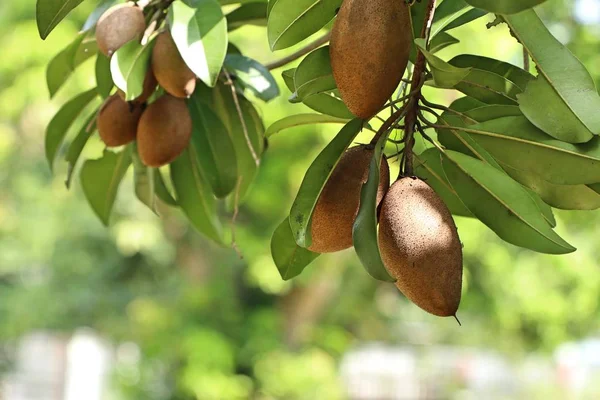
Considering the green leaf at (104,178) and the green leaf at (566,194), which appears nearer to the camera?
the green leaf at (566,194)

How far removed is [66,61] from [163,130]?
0.22 meters

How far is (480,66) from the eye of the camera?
514 millimetres

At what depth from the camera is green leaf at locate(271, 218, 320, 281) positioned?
22.0 inches

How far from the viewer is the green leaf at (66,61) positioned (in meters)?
0.83

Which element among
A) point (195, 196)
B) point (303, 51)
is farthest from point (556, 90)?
point (195, 196)

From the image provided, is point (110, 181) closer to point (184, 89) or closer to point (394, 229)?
point (184, 89)

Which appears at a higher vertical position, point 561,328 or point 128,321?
point 561,328

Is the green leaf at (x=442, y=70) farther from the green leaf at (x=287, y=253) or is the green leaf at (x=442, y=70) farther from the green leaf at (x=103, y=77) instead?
the green leaf at (x=103, y=77)

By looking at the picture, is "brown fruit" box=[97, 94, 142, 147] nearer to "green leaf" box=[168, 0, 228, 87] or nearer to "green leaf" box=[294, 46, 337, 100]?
"green leaf" box=[168, 0, 228, 87]

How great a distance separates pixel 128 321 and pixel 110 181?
15.8ft

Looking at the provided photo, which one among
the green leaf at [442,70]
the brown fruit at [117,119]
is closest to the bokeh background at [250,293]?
the brown fruit at [117,119]

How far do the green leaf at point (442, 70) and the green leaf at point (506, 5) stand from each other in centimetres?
5

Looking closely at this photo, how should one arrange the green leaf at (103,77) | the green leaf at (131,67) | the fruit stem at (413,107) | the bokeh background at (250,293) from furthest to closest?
1. the bokeh background at (250,293)
2. the green leaf at (103,77)
3. the green leaf at (131,67)
4. the fruit stem at (413,107)

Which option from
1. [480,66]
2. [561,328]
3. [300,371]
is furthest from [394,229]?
[561,328]
